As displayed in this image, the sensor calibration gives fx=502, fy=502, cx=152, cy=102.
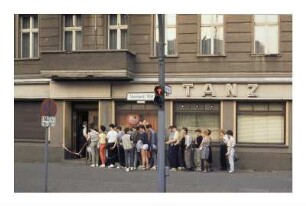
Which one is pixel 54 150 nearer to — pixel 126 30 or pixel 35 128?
pixel 35 128

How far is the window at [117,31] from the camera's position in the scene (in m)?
21.7

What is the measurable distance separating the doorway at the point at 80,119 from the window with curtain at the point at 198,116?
382 cm

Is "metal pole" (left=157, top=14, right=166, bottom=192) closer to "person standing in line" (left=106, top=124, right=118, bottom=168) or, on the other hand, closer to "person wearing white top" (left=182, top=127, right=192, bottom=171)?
"person wearing white top" (left=182, top=127, right=192, bottom=171)

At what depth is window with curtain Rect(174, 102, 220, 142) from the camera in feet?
67.8

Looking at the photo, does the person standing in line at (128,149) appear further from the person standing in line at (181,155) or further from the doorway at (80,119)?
the doorway at (80,119)

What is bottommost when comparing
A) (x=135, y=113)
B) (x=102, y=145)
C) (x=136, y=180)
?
(x=136, y=180)

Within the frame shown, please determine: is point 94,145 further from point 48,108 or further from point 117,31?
point 48,108

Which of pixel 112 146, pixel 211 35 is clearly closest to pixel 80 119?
pixel 112 146

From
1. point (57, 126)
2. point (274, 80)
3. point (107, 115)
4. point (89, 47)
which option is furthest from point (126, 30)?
point (274, 80)

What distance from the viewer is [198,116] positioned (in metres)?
20.8

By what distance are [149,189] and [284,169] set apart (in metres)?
7.26

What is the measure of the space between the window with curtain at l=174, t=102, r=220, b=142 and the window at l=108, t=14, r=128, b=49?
11.9ft

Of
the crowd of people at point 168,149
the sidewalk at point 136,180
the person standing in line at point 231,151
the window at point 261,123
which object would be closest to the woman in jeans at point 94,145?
the crowd of people at point 168,149

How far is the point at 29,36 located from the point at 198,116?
8615 millimetres
